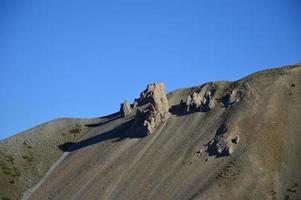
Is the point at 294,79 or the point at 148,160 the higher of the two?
the point at 294,79

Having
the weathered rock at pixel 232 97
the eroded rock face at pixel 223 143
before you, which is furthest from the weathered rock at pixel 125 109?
the eroded rock face at pixel 223 143

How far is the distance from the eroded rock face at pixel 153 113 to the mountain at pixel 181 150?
0.80 feet

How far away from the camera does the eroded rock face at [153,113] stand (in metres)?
144

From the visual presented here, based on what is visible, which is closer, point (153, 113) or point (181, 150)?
point (181, 150)

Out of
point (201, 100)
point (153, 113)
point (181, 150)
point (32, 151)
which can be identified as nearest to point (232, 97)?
point (201, 100)

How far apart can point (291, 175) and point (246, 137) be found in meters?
14.3

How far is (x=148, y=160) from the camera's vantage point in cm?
13288

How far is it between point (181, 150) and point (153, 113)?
Result: 16824 mm

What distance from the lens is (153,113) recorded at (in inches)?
5704

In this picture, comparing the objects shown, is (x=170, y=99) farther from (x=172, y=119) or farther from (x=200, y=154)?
(x=200, y=154)

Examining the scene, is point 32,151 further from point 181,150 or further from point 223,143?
point 223,143

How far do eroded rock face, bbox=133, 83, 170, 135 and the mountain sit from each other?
0.80 ft

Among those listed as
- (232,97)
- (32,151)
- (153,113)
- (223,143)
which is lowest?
(223,143)

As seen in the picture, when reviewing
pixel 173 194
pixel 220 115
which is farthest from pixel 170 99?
pixel 173 194
